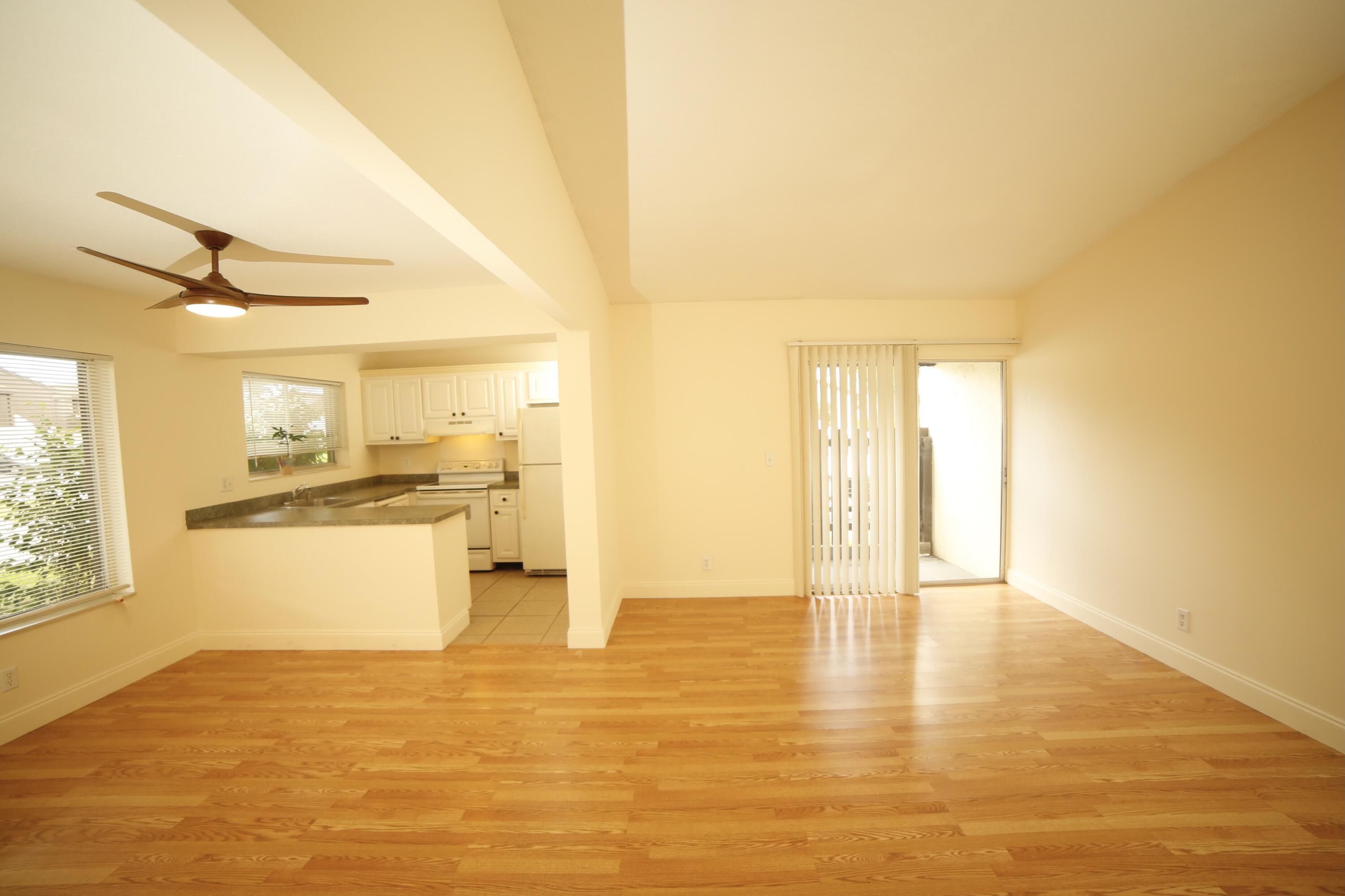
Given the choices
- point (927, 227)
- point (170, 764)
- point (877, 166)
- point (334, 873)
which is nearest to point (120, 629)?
point (170, 764)

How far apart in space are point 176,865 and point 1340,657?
4.67 m

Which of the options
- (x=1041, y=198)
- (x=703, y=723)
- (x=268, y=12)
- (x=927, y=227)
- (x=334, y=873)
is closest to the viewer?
(x=268, y=12)

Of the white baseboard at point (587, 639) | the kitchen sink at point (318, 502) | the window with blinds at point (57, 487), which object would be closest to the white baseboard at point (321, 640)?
the window with blinds at point (57, 487)

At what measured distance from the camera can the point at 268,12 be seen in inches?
30.6

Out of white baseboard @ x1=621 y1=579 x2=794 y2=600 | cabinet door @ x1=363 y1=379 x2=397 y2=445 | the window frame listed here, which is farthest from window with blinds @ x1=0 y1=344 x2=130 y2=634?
white baseboard @ x1=621 y1=579 x2=794 y2=600

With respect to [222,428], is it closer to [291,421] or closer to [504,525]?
[291,421]

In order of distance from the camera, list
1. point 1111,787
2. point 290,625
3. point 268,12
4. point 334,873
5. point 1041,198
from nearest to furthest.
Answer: point 268,12, point 334,873, point 1111,787, point 1041,198, point 290,625

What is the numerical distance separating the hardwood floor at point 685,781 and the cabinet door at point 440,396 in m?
2.81

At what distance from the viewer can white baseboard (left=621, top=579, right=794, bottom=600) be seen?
4199 mm

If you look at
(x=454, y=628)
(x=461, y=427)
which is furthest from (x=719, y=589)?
(x=461, y=427)

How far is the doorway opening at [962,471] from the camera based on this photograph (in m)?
4.42

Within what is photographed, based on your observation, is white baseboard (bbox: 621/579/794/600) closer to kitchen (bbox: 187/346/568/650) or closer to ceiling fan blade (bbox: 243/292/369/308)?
kitchen (bbox: 187/346/568/650)

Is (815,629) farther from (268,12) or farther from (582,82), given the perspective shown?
(268,12)

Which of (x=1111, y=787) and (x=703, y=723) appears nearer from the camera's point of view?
(x=1111, y=787)
